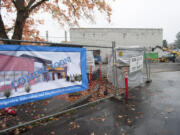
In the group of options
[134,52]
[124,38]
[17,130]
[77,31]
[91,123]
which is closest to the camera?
[17,130]

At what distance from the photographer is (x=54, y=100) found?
4.80 meters

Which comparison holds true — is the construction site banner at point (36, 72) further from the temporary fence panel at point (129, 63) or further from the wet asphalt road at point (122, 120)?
the temporary fence panel at point (129, 63)

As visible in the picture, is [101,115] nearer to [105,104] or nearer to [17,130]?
[105,104]

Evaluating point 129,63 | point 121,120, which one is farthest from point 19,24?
point 121,120

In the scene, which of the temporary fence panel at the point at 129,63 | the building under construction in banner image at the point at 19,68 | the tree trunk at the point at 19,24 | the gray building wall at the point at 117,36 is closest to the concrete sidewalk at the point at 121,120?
the building under construction in banner image at the point at 19,68

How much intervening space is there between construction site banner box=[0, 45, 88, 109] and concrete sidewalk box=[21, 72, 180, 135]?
2.86 ft

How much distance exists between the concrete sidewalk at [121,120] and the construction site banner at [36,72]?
871 mm

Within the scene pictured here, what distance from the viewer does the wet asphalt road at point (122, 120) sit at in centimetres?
281

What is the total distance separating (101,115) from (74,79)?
1482 mm

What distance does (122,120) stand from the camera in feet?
10.8

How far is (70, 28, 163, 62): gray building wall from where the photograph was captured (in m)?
25.8

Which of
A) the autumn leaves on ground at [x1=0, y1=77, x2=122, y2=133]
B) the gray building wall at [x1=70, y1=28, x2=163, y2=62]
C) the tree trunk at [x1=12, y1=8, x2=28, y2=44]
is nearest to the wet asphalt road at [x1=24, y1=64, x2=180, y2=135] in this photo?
the autumn leaves on ground at [x1=0, y1=77, x2=122, y2=133]

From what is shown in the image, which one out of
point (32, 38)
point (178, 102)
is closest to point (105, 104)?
point (178, 102)

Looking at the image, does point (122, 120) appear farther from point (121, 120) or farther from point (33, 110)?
point (33, 110)
